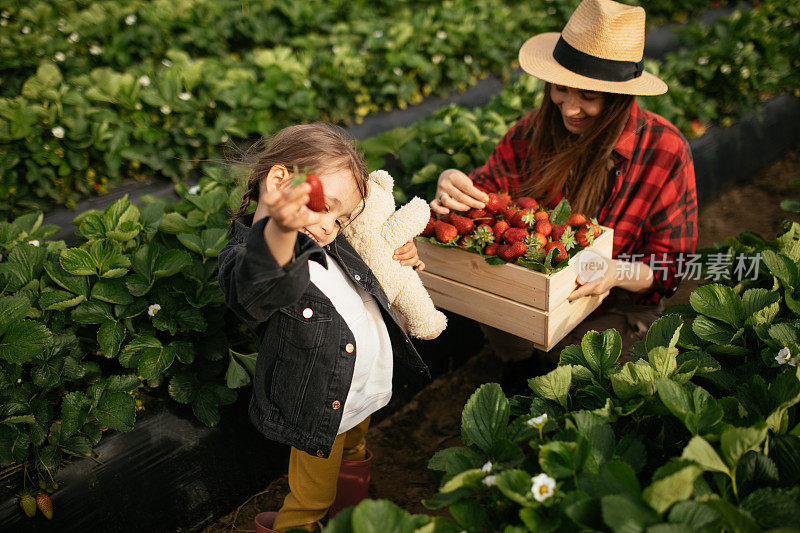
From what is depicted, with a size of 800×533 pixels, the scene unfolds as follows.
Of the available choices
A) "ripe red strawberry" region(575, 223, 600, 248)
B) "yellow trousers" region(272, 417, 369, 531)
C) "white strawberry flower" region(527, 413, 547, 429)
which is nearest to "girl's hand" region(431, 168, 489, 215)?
"ripe red strawberry" region(575, 223, 600, 248)

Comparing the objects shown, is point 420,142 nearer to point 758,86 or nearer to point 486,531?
point 486,531

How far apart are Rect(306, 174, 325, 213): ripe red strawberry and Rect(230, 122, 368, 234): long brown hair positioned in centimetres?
22

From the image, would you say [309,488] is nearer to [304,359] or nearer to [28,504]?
[304,359]

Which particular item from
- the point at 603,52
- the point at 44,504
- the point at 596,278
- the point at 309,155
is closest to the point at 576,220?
the point at 596,278

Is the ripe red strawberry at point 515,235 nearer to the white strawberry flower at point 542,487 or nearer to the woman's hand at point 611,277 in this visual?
the woman's hand at point 611,277

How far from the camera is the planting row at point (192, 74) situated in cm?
351

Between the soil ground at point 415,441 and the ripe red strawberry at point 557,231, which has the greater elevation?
the ripe red strawberry at point 557,231

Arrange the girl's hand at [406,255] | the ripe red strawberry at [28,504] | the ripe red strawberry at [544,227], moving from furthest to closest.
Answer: the ripe red strawberry at [544,227] < the girl's hand at [406,255] < the ripe red strawberry at [28,504]

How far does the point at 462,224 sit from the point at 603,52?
2.59 ft

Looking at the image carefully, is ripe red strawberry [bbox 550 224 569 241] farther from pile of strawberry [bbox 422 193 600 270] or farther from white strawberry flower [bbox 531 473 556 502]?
white strawberry flower [bbox 531 473 556 502]

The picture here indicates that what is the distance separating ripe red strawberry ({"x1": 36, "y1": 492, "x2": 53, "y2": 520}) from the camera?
69.3 inches

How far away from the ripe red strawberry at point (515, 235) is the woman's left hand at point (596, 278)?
0.88 feet

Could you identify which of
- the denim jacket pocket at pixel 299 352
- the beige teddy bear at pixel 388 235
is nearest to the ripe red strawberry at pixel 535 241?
the beige teddy bear at pixel 388 235

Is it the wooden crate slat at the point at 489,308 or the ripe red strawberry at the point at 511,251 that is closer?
the ripe red strawberry at the point at 511,251
